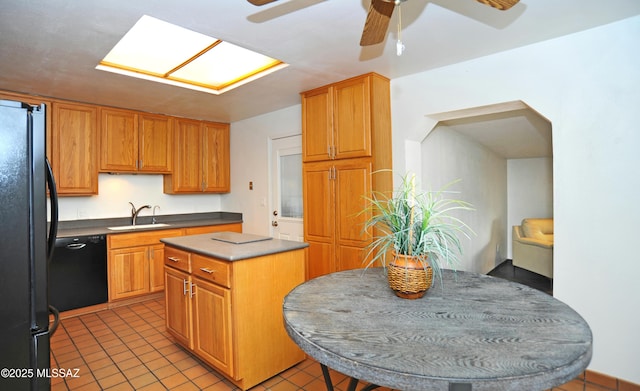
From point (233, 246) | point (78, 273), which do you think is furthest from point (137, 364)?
point (78, 273)

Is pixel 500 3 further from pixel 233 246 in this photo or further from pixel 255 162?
pixel 255 162

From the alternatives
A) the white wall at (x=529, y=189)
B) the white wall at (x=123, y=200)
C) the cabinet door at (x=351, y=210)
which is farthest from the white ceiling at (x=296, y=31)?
the white wall at (x=529, y=189)

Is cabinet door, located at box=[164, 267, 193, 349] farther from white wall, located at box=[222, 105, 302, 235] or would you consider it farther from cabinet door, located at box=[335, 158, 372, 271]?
white wall, located at box=[222, 105, 302, 235]

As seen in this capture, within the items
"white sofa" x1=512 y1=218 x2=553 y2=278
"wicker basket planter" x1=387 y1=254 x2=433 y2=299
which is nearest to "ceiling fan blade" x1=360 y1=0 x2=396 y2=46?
"wicker basket planter" x1=387 y1=254 x2=433 y2=299

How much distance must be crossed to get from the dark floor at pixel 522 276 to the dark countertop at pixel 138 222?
4173 mm

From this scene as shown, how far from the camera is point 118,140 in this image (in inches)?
156

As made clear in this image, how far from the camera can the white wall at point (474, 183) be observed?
12.4 ft

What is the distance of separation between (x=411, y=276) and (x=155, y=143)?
158 inches

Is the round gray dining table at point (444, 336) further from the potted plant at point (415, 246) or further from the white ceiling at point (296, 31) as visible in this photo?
the white ceiling at point (296, 31)

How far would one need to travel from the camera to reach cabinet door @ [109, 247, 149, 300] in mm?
3654

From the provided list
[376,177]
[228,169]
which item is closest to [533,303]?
[376,177]

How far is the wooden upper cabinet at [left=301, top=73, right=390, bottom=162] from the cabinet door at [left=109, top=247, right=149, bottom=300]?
2272mm

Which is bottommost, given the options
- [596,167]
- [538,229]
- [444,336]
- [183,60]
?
[538,229]

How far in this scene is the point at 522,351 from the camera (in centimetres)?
89
